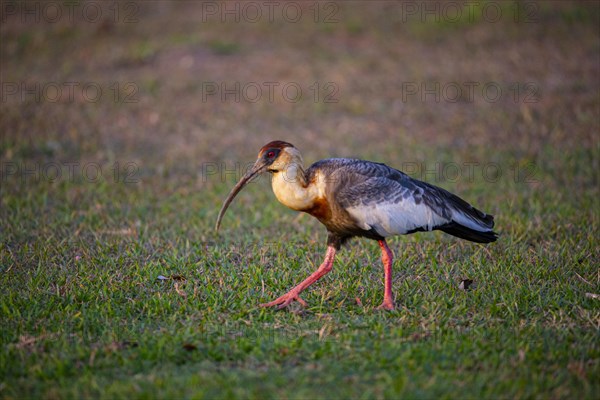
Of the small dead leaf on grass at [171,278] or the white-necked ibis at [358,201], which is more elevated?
the white-necked ibis at [358,201]

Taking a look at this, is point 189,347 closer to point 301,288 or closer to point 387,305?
point 301,288

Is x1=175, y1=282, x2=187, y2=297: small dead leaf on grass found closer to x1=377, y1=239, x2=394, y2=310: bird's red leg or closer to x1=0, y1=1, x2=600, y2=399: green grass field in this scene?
x1=0, y1=1, x2=600, y2=399: green grass field

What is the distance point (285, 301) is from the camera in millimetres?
4605

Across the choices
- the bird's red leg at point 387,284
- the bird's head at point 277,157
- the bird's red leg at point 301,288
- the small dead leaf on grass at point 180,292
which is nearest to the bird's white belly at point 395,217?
the bird's red leg at point 387,284

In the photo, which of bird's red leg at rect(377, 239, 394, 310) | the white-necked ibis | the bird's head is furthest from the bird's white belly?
the bird's head

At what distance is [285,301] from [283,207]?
2479mm

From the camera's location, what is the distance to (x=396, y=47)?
1285 centimetres

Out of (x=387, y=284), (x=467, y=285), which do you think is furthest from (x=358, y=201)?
(x=467, y=285)

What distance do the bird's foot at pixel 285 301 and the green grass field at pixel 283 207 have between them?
0.27ft

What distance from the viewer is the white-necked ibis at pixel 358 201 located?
4551mm

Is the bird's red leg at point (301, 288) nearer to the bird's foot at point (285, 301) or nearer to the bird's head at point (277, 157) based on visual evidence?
the bird's foot at point (285, 301)

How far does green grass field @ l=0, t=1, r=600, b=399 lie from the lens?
375 centimetres

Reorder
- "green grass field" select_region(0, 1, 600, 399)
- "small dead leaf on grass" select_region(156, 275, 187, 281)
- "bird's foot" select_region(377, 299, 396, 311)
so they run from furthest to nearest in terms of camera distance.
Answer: "small dead leaf on grass" select_region(156, 275, 187, 281)
"bird's foot" select_region(377, 299, 396, 311)
"green grass field" select_region(0, 1, 600, 399)

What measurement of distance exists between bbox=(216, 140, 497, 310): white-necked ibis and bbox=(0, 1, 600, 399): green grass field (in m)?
0.40
